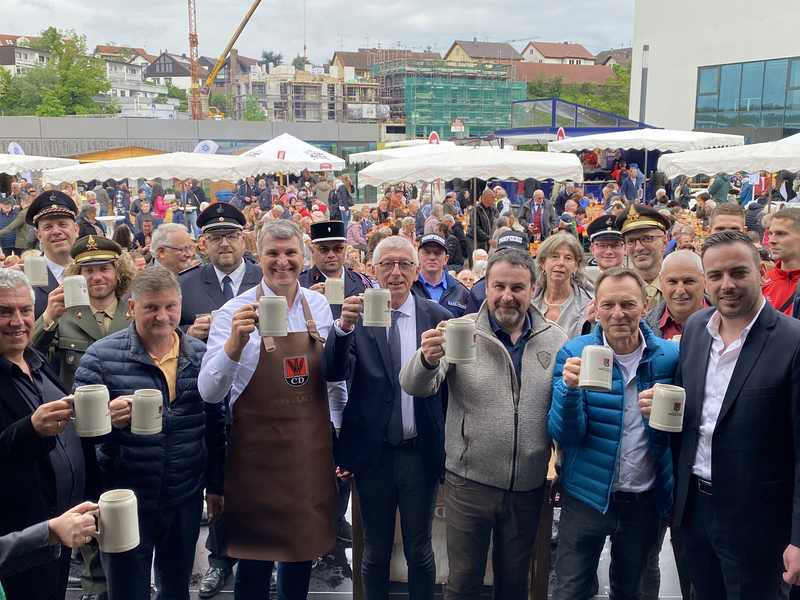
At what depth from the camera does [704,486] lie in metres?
2.80

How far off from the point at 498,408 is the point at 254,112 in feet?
287

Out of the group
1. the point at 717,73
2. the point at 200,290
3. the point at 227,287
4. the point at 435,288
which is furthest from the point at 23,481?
the point at 717,73

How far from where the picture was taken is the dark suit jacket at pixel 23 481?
99.0 inches

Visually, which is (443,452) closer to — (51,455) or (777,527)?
(777,527)

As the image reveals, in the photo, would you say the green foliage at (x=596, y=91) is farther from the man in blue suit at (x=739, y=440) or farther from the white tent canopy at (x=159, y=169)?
the man in blue suit at (x=739, y=440)

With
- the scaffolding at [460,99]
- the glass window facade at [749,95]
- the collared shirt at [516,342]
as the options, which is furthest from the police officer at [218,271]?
the scaffolding at [460,99]

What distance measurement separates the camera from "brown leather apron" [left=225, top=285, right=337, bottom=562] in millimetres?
3201

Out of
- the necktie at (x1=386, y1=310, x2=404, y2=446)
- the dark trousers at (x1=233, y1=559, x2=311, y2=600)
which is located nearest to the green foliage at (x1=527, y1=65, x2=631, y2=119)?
the necktie at (x1=386, y1=310, x2=404, y2=446)

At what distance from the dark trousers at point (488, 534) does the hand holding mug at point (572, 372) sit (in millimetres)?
654

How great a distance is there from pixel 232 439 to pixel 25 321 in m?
1.05

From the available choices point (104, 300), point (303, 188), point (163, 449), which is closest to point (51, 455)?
point (163, 449)

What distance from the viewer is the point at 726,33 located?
38625 millimetres

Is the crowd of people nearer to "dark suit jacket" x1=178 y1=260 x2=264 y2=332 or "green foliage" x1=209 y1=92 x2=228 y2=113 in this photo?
"dark suit jacket" x1=178 y1=260 x2=264 y2=332

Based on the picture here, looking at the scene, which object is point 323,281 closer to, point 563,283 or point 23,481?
point 563,283
